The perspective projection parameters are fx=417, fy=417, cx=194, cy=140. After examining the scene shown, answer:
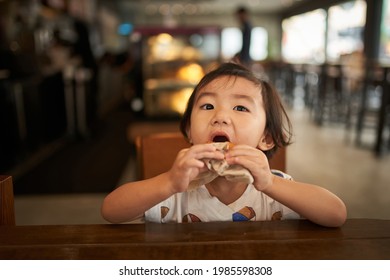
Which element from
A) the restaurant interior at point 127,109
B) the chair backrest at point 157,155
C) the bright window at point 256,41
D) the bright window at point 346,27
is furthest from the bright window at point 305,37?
the chair backrest at point 157,155

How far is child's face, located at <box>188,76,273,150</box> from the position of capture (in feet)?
2.75

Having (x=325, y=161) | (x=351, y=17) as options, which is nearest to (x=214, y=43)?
(x=325, y=161)

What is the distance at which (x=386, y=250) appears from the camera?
623 mm

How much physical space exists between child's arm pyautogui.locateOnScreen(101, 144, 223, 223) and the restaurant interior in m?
0.57

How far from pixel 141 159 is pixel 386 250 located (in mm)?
855

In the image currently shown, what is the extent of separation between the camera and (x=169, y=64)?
372 cm

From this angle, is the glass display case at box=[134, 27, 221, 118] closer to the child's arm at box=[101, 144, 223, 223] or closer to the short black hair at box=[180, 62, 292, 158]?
the short black hair at box=[180, 62, 292, 158]

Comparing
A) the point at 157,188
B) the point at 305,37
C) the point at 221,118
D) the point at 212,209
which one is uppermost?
the point at 305,37

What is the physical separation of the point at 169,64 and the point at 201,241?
3195 mm

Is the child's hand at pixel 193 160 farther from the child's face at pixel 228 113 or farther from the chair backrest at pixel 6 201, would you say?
the chair backrest at pixel 6 201

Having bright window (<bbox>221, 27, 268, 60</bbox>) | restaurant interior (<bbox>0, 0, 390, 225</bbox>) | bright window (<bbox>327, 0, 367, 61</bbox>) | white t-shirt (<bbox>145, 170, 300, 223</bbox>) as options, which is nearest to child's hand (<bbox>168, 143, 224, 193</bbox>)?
white t-shirt (<bbox>145, 170, 300, 223</bbox>)

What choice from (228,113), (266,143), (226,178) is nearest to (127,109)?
(266,143)

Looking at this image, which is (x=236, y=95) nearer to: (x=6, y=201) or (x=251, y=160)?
(x=251, y=160)
